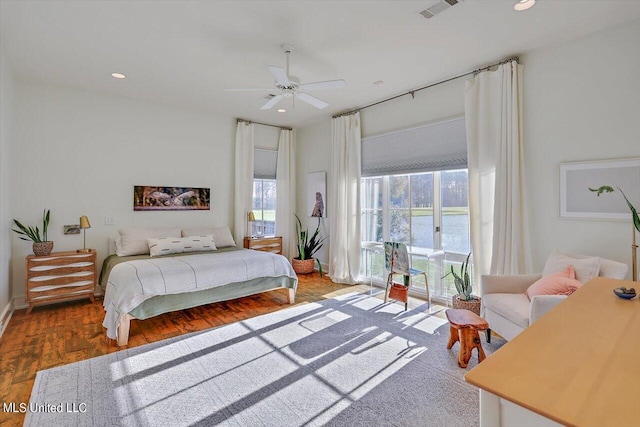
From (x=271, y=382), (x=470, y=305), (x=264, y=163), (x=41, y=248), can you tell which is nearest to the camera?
(x=271, y=382)

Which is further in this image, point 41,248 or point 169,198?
point 169,198

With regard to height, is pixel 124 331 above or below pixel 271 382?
above

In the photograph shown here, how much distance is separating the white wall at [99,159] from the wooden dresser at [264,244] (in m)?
0.69


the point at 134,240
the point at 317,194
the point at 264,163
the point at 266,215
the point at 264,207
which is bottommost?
the point at 134,240

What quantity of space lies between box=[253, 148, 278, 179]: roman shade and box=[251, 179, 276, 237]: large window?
12cm

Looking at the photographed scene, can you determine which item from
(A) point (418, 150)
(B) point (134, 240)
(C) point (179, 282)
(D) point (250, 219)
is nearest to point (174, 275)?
(C) point (179, 282)

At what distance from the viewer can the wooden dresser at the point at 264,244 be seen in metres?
5.61

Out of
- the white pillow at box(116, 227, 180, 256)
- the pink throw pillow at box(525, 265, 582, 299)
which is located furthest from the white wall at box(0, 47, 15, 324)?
the pink throw pillow at box(525, 265, 582, 299)

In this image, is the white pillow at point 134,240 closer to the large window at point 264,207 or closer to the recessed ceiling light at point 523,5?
the large window at point 264,207

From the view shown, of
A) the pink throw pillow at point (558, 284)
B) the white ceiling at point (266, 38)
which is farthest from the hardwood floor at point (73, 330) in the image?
the white ceiling at point (266, 38)

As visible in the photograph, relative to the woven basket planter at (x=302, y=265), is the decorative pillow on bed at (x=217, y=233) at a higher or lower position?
higher

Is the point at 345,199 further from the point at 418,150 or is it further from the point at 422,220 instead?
the point at 418,150

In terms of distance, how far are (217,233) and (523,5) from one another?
4716 mm

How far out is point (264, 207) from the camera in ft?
20.5
